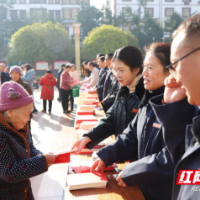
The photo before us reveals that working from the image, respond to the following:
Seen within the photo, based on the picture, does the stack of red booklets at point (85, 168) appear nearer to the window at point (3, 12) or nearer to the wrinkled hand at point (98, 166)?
the wrinkled hand at point (98, 166)

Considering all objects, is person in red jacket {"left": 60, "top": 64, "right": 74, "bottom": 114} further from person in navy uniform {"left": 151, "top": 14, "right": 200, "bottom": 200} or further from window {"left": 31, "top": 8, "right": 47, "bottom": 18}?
window {"left": 31, "top": 8, "right": 47, "bottom": 18}

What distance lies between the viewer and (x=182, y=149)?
46.3 inches

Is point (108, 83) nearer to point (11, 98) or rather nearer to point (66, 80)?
point (66, 80)

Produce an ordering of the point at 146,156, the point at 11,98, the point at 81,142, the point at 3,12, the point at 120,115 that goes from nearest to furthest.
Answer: the point at 146,156 → the point at 11,98 → the point at 81,142 → the point at 120,115 → the point at 3,12

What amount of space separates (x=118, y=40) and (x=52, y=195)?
30.6 m

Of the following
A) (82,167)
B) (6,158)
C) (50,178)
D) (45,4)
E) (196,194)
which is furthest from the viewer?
(45,4)

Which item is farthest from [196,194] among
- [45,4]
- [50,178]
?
[45,4]

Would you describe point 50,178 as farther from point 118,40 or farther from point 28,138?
point 118,40

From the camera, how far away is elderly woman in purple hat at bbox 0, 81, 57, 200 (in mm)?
1579

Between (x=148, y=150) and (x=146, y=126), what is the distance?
0.46ft

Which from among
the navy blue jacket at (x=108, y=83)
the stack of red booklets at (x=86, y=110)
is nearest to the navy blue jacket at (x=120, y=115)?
the stack of red booklets at (x=86, y=110)

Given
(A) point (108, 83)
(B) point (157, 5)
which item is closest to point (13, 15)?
(B) point (157, 5)

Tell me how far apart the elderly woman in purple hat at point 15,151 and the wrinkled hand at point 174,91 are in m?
0.85

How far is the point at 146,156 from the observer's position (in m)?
1.51
